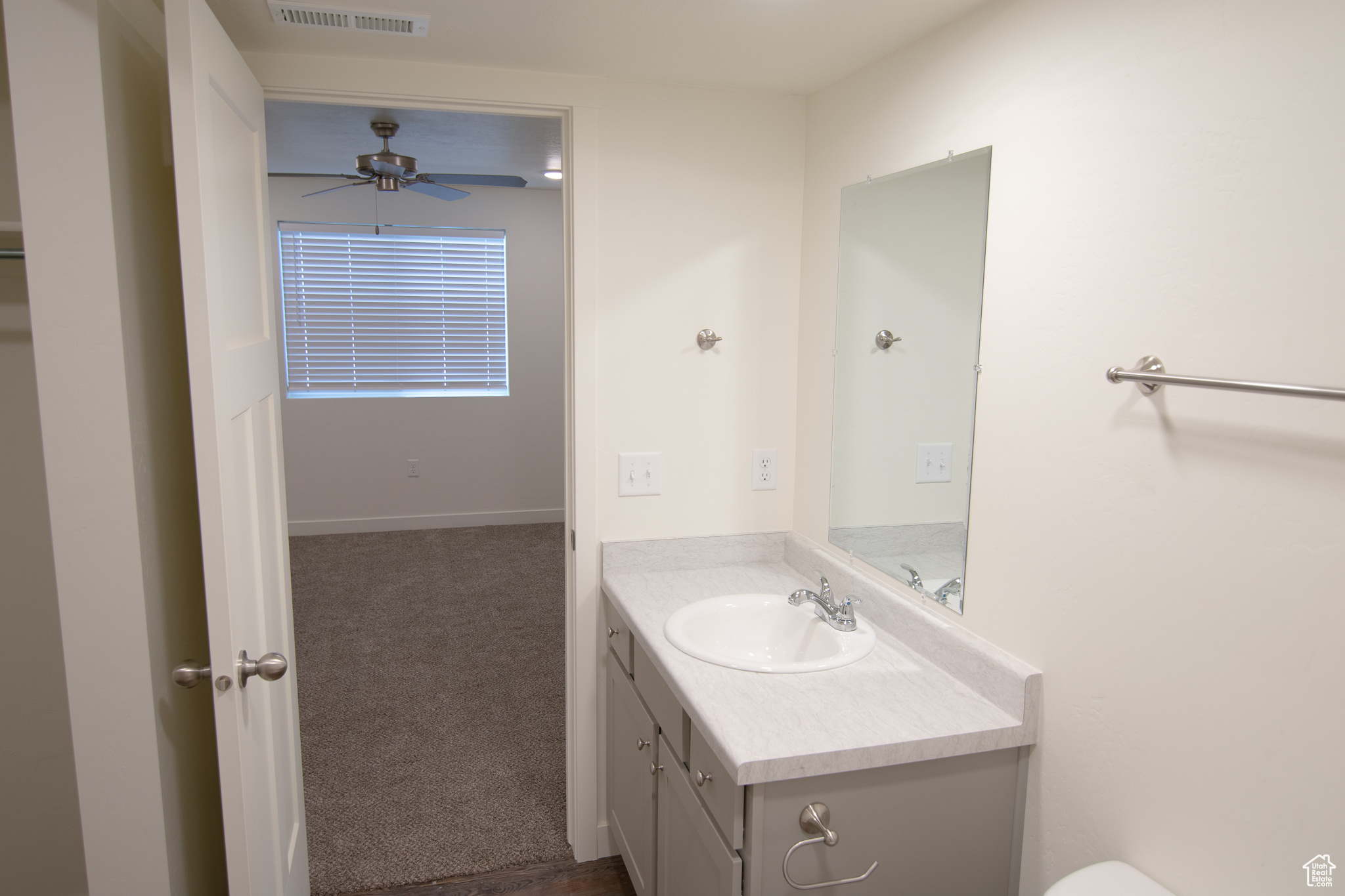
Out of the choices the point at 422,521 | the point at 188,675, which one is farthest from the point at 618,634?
the point at 422,521

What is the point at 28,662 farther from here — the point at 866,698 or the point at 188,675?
the point at 866,698

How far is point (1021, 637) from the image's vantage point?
1.48 metres

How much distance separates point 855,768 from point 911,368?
87cm

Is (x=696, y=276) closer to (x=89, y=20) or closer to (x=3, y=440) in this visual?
(x=89, y=20)

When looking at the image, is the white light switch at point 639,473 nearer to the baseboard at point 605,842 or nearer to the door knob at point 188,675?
the baseboard at point 605,842

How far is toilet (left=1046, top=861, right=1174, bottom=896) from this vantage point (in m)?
1.17

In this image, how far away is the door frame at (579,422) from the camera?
203cm

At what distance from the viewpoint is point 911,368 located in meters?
1.83

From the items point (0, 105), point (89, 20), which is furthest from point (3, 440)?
point (89, 20)

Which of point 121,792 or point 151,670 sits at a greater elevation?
point 151,670

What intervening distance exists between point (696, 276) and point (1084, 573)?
124cm

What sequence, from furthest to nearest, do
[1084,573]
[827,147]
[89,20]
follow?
[827,147]
[1084,573]
[89,20]

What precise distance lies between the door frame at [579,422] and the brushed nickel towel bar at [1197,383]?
4.19ft

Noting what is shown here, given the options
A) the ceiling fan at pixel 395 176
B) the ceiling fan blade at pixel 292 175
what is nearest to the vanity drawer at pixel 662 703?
the ceiling fan at pixel 395 176
